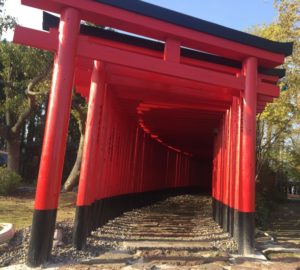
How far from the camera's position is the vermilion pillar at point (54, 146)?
16.8ft

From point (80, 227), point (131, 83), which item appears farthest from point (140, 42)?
point (80, 227)

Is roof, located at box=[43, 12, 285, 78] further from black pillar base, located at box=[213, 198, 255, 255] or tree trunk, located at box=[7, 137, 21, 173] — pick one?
tree trunk, located at box=[7, 137, 21, 173]

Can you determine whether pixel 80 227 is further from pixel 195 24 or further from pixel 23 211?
pixel 23 211

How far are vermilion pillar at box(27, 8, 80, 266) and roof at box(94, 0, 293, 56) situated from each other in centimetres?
82

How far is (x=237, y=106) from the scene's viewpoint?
7.68 metres

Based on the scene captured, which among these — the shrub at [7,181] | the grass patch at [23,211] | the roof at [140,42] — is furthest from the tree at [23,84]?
the roof at [140,42]

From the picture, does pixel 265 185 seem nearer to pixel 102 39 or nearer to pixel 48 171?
pixel 102 39

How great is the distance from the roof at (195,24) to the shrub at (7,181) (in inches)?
391

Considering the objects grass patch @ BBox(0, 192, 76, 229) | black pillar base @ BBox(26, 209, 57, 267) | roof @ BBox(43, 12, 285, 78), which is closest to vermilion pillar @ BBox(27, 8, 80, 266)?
black pillar base @ BBox(26, 209, 57, 267)

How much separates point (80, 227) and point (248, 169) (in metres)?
2.86

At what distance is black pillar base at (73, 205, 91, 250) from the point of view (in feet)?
19.4

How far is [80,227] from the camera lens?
19.8 feet

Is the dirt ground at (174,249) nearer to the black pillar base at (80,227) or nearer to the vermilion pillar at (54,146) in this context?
the black pillar base at (80,227)

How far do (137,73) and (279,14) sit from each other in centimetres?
857
